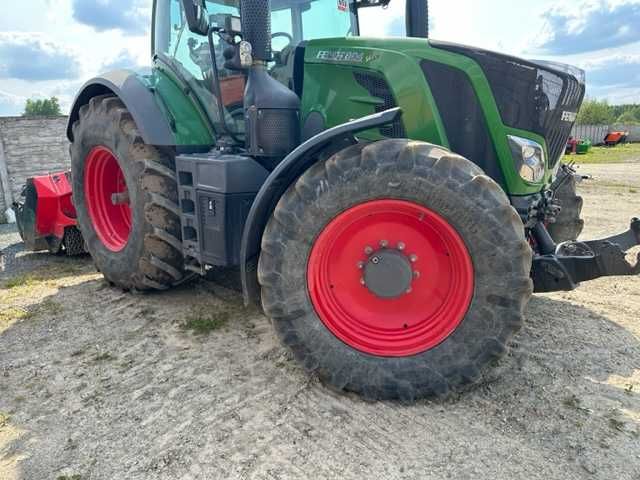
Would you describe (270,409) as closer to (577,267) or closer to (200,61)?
(577,267)

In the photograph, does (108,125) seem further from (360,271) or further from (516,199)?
(516,199)

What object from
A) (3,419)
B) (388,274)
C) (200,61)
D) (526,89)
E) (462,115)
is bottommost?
(3,419)

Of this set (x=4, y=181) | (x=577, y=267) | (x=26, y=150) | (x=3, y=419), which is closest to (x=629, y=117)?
(x=26, y=150)

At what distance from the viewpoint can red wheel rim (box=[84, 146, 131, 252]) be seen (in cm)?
454

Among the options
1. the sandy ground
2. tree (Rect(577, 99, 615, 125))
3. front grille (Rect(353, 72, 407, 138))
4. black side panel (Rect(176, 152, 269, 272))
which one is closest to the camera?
the sandy ground

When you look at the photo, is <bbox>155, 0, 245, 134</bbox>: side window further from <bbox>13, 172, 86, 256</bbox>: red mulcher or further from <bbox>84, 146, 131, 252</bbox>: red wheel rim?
<bbox>13, 172, 86, 256</bbox>: red mulcher

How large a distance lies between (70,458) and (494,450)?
1.84 m

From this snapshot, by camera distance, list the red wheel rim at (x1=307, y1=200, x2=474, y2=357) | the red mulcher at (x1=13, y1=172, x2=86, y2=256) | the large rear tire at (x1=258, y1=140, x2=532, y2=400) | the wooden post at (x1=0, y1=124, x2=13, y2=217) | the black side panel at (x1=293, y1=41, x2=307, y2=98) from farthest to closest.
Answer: the wooden post at (x1=0, y1=124, x2=13, y2=217), the red mulcher at (x1=13, y1=172, x2=86, y2=256), the black side panel at (x1=293, y1=41, x2=307, y2=98), the red wheel rim at (x1=307, y1=200, x2=474, y2=357), the large rear tire at (x1=258, y1=140, x2=532, y2=400)

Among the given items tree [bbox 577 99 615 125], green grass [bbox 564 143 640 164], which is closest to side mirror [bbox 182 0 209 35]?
green grass [bbox 564 143 640 164]

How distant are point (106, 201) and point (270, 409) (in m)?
2.92

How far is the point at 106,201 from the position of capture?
4.70 m

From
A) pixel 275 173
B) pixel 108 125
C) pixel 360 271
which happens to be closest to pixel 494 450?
pixel 360 271

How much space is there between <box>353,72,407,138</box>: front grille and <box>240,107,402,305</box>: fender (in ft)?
0.73

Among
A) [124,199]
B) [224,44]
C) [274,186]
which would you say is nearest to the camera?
[274,186]
